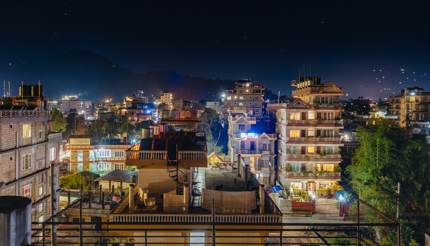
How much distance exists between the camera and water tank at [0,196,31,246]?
6121mm

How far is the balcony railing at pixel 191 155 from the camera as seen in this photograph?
16.2 m

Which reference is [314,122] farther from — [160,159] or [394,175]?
[160,159]

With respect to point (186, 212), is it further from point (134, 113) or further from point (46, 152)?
point (134, 113)

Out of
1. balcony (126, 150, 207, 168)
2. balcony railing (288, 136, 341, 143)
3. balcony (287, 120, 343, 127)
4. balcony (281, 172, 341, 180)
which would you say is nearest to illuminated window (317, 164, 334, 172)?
balcony (281, 172, 341, 180)

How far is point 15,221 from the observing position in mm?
6258

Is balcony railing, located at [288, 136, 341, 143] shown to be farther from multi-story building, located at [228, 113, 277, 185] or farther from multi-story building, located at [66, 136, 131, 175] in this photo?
multi-story building, located at [66, 136, 131, 175]

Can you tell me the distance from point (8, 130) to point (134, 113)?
77.6 m

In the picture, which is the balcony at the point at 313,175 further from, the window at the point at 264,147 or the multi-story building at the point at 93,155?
the multi-story building at the point at 93,155

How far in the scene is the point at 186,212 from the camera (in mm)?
13086

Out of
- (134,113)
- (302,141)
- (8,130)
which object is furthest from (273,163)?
(134,113)

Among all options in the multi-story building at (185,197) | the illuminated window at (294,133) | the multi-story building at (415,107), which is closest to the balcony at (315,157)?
the illuminated window at (294,133)

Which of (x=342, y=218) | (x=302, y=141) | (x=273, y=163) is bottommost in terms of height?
(x=342, y=218)

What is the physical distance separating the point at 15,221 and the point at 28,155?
21558mm

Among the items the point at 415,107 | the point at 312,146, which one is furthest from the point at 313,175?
the point at 415,107
